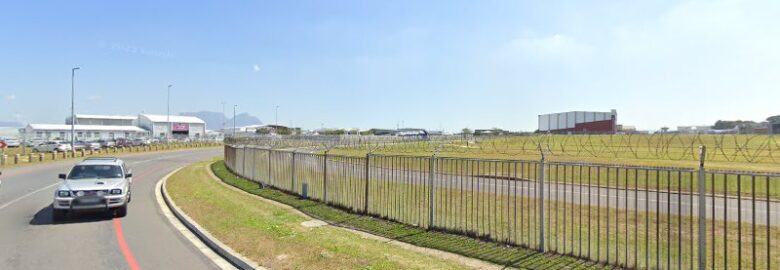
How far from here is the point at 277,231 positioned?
10117 millimetres

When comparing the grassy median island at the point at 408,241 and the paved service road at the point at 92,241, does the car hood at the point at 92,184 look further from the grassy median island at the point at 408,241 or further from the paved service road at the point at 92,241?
the grassy median island at the point at 408,241

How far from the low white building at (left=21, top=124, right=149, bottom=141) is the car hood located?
97465mm

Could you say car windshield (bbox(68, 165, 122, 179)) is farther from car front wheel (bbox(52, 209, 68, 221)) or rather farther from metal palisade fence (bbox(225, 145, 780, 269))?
metal palisade fence (bbox(225, 145, 780, 269))

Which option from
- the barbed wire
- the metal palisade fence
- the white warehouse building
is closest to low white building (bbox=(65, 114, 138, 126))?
the white warehouse building

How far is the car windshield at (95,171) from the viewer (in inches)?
543

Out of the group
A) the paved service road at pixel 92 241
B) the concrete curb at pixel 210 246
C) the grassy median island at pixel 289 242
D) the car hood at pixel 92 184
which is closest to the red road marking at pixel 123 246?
the paved service road at pixel 92 241

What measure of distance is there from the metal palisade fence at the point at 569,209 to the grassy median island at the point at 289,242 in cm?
157

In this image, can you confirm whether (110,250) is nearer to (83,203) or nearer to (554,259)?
(83,203)

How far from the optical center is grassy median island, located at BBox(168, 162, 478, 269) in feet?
24.8

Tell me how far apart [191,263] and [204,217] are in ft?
13.6

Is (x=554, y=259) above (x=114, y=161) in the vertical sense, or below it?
below

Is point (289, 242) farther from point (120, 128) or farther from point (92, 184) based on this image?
point (120, 128)

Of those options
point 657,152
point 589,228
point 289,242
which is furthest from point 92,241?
point 657,152

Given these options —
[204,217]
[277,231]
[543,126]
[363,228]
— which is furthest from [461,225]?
[543,126]
